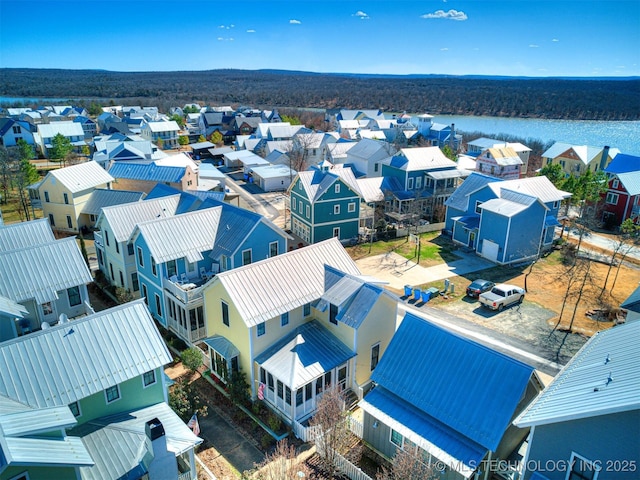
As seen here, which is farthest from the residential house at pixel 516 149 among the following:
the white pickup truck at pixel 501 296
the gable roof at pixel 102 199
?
the gable roof at pixel 102 199

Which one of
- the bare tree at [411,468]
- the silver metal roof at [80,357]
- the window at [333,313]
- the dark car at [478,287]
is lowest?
the dark car at [478,287]

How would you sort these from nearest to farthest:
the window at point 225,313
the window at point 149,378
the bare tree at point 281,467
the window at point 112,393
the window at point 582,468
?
the window at point 582,468 → the bare tree at point 281,467 → the window at point 112,393 → the window at point 149,378 → the window at point 225,313

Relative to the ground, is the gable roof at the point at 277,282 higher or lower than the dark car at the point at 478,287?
higher

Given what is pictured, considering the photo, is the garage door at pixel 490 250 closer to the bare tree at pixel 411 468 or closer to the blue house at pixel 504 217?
the blue house at pixel 504 217

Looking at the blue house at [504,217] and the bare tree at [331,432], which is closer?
the bare tree at [331,432]

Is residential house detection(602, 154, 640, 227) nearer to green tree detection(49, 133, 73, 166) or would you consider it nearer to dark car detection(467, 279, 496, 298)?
dark car detection(467, 279, 496, 298)

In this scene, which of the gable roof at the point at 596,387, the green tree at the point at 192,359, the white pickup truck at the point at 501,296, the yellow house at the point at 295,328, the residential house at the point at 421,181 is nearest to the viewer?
the gable roof at the point at 596,387

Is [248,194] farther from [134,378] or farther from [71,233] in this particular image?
[134,378]
